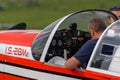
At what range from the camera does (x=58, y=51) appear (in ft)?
29.7

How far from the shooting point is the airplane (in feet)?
26.0

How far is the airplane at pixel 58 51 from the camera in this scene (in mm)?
7918

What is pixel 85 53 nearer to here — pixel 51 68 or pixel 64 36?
pixel 51 68

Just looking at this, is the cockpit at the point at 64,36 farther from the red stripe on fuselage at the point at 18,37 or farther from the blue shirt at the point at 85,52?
the blue shirt at the point at 85,52

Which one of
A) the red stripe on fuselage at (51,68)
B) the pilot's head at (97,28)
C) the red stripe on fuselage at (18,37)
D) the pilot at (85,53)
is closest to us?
the red stripe on fuselage at (51,68)

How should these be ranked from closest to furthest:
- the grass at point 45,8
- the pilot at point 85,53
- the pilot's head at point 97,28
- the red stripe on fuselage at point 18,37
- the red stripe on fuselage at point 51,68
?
the red stripe on fuselage at point 51,68
the pilot at point 85,53
the pilot's head at point 97,28
the red stripe on fuselage at point 18,37
the grass at point 45,8

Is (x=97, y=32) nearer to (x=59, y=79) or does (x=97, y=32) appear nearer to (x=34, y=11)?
(x=59, y=79)

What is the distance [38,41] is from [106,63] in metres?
1.53

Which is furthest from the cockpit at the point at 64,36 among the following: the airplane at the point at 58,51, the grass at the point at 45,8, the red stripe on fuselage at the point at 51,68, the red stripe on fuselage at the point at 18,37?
the grass at the point at 45,8

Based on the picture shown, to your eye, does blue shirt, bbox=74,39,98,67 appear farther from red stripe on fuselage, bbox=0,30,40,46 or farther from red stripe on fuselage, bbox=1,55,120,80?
red stripe on fuselage, bbox=0,30,40,46

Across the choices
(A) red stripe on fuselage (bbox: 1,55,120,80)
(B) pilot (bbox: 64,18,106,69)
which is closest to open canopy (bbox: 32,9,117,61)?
(A) red stripe on fuselage (bbox: 1,55,120,80)

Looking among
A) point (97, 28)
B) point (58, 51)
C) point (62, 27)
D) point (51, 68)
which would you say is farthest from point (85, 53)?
point (62, 27)

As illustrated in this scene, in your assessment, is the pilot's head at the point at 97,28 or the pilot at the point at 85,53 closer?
the pilot at the point at 85,53

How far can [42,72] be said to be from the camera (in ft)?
28.2
